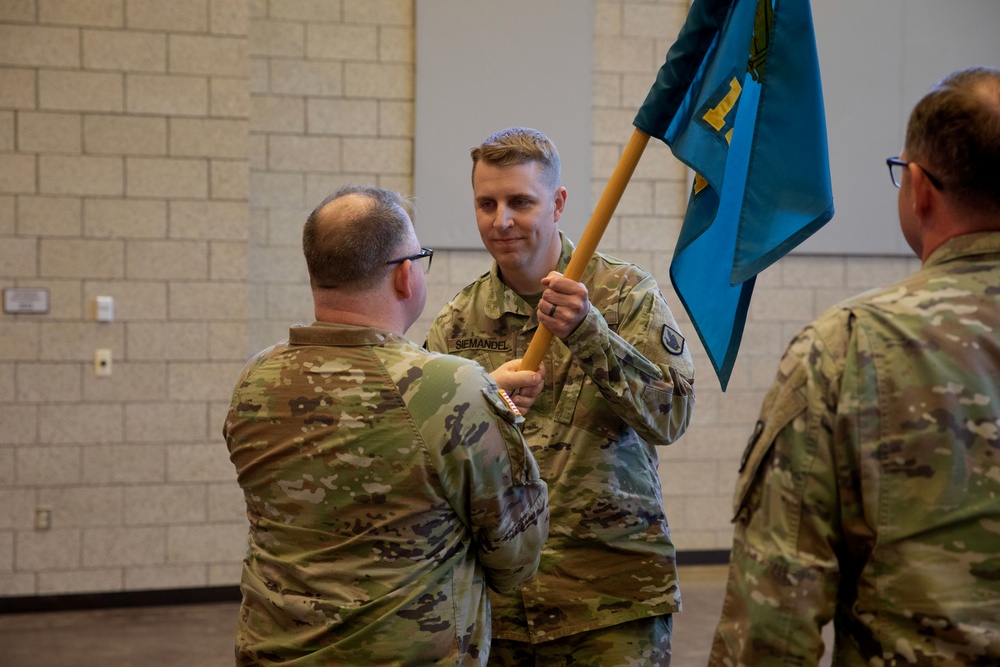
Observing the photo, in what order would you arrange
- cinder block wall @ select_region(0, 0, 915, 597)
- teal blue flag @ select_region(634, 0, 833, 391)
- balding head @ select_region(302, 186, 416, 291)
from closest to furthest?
balding head @ select_region(302, 186, 416, 291) < teal blue flag @ select_region(634, 0, 833, 391) < cinder block wall @ select_region(0, 0, 915, 597)

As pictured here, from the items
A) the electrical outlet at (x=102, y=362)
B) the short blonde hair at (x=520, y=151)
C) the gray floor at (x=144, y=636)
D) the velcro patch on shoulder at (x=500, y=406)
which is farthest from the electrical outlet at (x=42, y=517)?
the velcro patch on shoulder at (x=500, y=406)

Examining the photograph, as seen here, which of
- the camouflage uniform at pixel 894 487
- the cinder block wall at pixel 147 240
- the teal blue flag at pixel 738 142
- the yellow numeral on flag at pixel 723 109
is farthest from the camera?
the cinder block wall at pixel 147 240

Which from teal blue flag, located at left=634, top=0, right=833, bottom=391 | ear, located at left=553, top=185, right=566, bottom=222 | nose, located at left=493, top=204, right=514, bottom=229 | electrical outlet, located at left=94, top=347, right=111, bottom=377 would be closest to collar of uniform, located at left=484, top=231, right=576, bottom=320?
ear, located at left=553, top=185, right=566, bottom=222

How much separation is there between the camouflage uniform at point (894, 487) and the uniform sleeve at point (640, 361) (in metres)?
0.73

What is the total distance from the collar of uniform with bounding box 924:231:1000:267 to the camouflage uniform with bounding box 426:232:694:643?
0.81 meters

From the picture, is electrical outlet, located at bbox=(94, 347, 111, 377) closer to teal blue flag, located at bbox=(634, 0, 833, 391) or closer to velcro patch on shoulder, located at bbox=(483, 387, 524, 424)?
teal blue flag, located at bbox=(634, 0, 833, 391)

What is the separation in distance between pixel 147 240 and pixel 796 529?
4508 mm

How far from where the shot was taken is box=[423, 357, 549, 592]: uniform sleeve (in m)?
1.63

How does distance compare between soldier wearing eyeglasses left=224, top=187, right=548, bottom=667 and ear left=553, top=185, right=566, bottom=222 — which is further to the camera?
ear left=553, top=185, right=566, bottom=222

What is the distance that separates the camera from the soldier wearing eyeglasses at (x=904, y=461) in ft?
4.07

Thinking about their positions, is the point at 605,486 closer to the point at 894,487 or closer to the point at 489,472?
the point at 489,472

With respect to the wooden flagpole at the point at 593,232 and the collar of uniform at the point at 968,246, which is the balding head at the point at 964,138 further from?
the wooden flagpole at the point at 593,232

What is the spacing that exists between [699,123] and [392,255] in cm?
76

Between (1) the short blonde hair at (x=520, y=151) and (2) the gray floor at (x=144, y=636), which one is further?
(2) the gray floor at (x=144, y=636)
